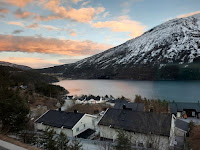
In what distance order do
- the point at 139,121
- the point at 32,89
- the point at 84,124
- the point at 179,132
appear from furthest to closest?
the point at 32,89 → the point at 84,124 → the point at 179,132 → the point at 139,121

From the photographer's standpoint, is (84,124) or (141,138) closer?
(141,138)

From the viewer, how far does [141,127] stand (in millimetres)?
15555

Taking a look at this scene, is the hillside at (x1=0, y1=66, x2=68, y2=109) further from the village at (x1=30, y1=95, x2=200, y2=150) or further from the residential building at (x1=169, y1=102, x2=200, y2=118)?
the residential building at (x1=169, y1=102, x2=200, y2=118)

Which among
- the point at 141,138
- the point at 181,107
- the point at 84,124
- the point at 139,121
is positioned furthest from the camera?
the point at 181,107

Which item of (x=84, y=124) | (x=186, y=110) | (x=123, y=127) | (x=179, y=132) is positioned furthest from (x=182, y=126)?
(x=186, y=110)

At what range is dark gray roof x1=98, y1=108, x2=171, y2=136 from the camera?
14.8 meters

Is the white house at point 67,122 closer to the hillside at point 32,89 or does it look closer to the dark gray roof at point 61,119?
the dark gray roof at point 61,119

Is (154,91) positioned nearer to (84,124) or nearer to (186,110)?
(186,110)

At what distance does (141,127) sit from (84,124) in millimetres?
7974

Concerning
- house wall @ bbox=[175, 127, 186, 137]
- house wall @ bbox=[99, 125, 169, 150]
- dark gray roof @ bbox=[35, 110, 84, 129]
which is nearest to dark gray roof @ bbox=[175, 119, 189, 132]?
house wall @ bbox=[175, 127, 186, 137]

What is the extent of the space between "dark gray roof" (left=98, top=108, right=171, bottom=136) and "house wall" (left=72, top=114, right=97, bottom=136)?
10.6ft

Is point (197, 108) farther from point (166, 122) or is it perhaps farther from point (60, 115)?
point (60, 115)

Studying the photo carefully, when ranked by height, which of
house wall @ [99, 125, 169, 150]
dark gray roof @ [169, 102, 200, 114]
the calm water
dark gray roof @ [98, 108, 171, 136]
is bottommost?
the calm water

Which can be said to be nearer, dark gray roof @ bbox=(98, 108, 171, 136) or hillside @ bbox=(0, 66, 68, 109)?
dark gray roof @ bbox=(98, 108, 171, 136)
